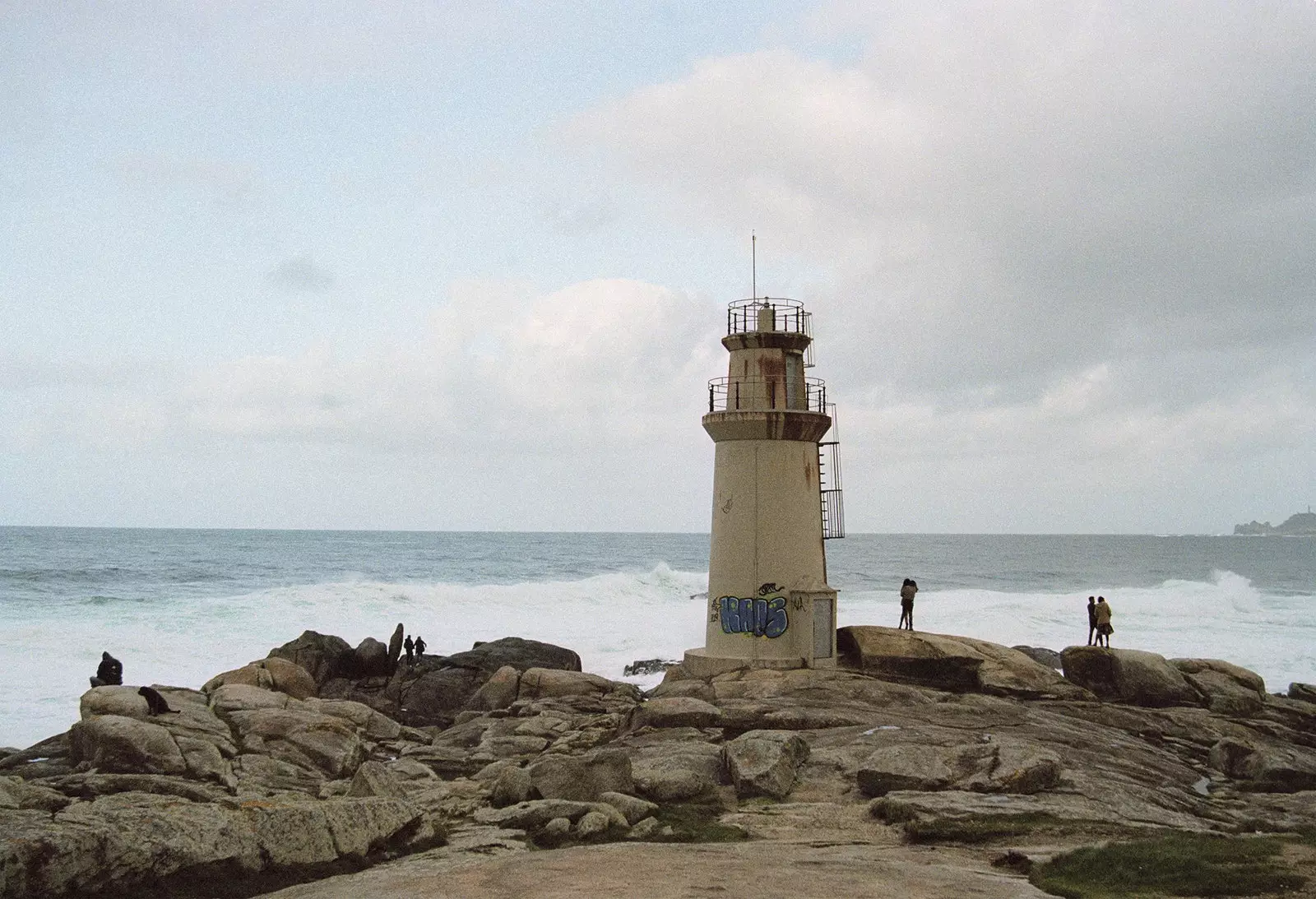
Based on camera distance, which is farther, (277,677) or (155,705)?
(277,677)

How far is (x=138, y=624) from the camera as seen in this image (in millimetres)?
54125

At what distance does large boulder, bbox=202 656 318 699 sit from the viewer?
26.9 metres

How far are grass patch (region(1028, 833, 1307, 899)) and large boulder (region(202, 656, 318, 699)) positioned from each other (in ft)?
66.8

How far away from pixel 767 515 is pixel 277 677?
13.3 m

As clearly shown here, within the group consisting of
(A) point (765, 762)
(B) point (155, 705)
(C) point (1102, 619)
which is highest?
(C) point (1102, 619)

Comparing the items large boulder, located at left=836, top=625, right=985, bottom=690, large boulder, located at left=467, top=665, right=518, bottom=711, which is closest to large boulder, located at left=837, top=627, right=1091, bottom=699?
large boulder, located at left=836, top=625, right=985, bottom=690

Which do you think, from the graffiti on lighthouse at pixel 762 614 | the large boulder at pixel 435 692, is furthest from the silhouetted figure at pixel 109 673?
the graffiti on lighthouse at pixel 762 614

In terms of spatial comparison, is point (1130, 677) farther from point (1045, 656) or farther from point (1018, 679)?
point (1045, 656)

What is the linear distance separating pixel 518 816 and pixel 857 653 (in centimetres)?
1586

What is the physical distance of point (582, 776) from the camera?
53.8 feet

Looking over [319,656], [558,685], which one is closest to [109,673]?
[319,656]

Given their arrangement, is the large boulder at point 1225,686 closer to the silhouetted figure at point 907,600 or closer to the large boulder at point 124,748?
the silhouetted figure at point 907,600

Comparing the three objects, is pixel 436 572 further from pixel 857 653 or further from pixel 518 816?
pixel 518 816

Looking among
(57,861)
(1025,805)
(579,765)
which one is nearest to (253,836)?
(57,861)
